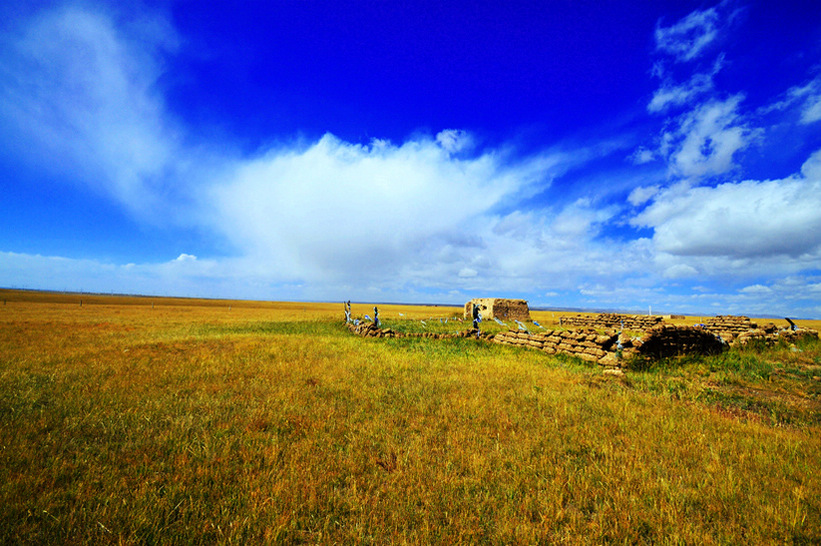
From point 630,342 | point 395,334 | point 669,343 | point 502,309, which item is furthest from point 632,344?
point 502,309

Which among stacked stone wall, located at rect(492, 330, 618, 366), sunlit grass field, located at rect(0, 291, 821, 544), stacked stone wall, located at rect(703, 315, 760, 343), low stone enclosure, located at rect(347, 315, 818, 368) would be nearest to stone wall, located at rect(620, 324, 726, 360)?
low stone enclosure, located at rect(347, 315, 818, 368)

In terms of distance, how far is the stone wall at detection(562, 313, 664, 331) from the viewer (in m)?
34.2

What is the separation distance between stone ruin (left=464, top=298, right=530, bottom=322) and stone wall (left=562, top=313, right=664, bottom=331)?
16.2 ft

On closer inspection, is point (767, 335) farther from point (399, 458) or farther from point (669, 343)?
point (399, 458)

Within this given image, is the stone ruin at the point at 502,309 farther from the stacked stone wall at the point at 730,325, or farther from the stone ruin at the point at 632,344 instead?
the stone ruin at the point at 632,344

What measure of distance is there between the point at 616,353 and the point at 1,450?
53.6ft

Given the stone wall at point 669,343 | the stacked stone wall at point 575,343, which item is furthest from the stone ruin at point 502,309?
the stone wall at point 669,343

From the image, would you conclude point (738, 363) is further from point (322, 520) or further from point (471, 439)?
point (322, 520)

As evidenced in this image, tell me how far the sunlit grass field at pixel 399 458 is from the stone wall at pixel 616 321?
27.3 meters

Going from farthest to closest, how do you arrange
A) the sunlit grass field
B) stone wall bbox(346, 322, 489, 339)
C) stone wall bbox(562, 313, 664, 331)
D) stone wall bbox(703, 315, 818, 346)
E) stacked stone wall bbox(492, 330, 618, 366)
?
stone wall bbox(562, 313, 664, 331) < stone wall bbox(346, 322, 489, 339) < stone wall bbox(703, 315, 818, 346) < stacked stone wall bbox(492, 330, 618, 366) < the sunlit grass field

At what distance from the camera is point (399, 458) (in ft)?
15.9

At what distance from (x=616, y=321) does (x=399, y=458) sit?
134 ft

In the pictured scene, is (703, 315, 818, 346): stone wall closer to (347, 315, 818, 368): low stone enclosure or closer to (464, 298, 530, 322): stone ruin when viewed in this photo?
(347, 315, 818, 368): low stone enclosure

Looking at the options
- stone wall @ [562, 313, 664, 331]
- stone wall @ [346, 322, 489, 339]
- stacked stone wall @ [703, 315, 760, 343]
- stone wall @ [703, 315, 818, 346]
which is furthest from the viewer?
stone wall @ [562, 313, 664, 331]
